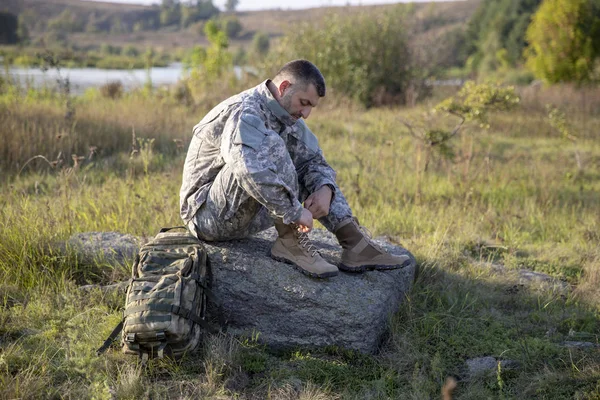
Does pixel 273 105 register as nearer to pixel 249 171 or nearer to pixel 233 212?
pixel 249 171

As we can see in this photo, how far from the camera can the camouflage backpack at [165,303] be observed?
9.23ft

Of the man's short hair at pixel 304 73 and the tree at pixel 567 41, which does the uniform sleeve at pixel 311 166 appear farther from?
the tree at pixel 567 41

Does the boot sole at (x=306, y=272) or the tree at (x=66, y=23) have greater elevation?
the boot sole at (x=306, y=272)

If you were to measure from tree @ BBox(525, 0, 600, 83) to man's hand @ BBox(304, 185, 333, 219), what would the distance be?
15.9m

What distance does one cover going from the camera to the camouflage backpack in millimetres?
2814

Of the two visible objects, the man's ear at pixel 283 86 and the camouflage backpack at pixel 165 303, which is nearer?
the camouflage backpack at pixel 165 303

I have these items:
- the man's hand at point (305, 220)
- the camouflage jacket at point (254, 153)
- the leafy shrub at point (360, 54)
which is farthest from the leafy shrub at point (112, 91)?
the man's hand at point (305, 220)

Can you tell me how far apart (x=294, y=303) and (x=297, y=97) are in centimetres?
120

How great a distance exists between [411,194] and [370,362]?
128 inches

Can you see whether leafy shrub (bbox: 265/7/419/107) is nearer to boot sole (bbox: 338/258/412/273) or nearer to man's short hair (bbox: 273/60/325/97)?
boot sole (bbox: 338/258/412/273)

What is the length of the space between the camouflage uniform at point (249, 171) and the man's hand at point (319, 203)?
0.25ft

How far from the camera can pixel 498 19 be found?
36812 millimetres

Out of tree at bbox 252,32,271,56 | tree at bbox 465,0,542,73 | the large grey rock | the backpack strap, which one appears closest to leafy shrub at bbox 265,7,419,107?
tree at bbox 252,32,271,56

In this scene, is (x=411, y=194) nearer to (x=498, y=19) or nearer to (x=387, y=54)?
(x=387, y=54)
